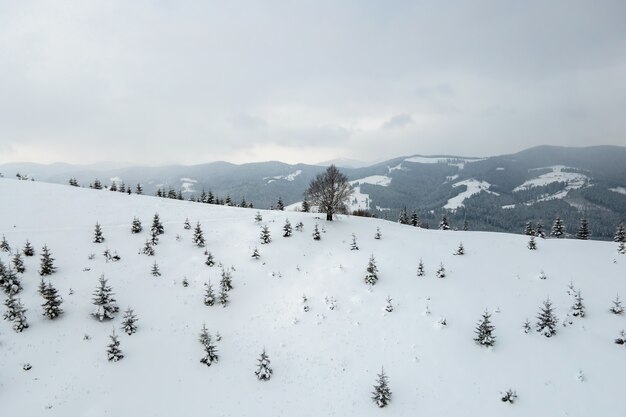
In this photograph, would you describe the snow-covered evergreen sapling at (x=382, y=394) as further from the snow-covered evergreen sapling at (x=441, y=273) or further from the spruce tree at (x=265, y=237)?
the spruce tree at (x=265, y=237)

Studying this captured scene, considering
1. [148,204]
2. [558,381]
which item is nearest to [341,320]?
[558,381]

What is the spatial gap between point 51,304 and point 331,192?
1229 inches

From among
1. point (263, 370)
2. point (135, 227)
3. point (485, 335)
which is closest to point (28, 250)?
point (135, 227)

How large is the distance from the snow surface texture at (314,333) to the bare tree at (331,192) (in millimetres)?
7787

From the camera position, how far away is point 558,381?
19.6 metres

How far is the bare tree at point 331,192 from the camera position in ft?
143

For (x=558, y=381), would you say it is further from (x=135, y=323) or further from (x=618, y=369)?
(x=135, y=323)

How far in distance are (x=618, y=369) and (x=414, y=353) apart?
12.5 m

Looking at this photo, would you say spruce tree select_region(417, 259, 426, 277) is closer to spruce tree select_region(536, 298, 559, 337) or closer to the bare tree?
spruce tree select_region(536, 298, 559, 337)

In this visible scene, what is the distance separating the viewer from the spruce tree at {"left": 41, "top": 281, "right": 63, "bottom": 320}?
21.9 m

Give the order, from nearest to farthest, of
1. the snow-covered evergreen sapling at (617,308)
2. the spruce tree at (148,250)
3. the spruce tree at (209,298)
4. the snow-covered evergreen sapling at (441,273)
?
the snow-covered evergreen sapling at (617,308) → the spruce tree at (209,298) → the snow-covered evergreen sapling at (441,273) → the spruce tree at (148,250)

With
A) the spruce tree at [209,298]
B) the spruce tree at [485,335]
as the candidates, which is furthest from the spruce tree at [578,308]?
the spruce tree at [209,298]

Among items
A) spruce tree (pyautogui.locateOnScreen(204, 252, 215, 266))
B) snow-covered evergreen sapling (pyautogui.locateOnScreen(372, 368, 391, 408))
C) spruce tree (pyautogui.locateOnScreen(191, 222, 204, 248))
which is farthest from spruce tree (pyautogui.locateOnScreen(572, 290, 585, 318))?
spruce tree (pyautogui.locateOnScreen(191, 222, 204, 248))

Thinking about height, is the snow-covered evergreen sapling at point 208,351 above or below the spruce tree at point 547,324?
below
